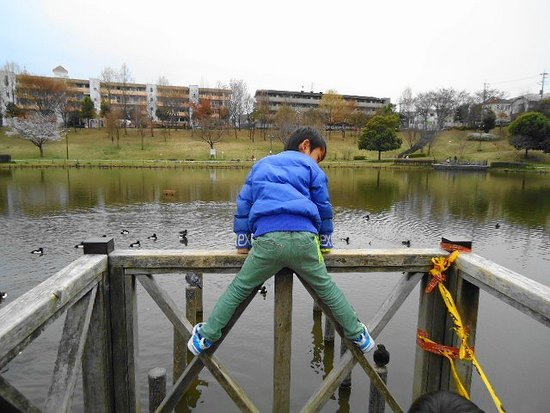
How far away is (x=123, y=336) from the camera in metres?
3.59

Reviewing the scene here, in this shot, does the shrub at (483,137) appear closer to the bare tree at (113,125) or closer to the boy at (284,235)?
the bare tree at (113,125)

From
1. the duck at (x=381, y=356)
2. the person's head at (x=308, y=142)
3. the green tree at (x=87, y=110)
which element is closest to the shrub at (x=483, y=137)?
the green tree at (x=87, y=110)

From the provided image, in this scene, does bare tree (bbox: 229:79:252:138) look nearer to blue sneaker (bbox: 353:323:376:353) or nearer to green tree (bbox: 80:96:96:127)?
green tree (bbox: 80:96:96:127)

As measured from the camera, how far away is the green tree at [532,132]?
2447 inches

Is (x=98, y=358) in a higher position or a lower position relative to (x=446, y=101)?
lower

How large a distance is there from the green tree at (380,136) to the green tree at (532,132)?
736 inches

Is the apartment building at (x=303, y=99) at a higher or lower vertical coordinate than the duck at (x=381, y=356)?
higher

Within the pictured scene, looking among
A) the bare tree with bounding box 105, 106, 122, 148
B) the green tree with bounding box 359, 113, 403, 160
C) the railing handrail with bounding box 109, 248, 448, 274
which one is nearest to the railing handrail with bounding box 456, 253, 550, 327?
the railing handrail with bounding box 109, 248, 448, 274

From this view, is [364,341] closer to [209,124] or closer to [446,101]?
[209,124]

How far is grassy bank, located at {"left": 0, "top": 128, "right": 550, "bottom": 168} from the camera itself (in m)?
59.7

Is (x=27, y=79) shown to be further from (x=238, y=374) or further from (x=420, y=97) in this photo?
(x=238, y=374)

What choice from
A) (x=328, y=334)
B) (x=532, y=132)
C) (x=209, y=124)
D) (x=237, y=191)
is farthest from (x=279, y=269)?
(x=209, y=124)

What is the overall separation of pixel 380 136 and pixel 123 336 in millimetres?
67303

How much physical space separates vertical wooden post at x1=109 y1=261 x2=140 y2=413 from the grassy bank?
52211mm
